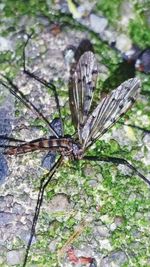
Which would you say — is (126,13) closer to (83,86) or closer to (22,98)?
(83,86)

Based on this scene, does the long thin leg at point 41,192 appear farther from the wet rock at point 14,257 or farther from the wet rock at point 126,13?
the wet rock at point 126,13

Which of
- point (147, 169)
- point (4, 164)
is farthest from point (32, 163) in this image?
point (147, 169)

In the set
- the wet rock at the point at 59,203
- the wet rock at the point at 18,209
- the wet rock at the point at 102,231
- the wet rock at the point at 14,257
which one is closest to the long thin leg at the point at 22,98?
the wet rock at the point at 59,203

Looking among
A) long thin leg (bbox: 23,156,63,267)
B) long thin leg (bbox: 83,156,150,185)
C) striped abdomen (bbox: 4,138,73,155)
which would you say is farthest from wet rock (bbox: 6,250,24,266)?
long thin leg (bbox: 83,156,150,185)

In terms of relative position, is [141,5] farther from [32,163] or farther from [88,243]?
[88,243]

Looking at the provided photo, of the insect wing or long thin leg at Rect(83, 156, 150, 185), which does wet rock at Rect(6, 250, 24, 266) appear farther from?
long thin leg at Rect(83, 156, 150, 185)

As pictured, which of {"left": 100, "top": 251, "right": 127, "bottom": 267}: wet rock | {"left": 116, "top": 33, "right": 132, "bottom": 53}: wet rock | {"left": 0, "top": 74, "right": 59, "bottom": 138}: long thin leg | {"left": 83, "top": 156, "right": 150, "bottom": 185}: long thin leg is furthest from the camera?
{"left": 116, "top": 33, "right": 132, "bottom": 53}: wet rock
